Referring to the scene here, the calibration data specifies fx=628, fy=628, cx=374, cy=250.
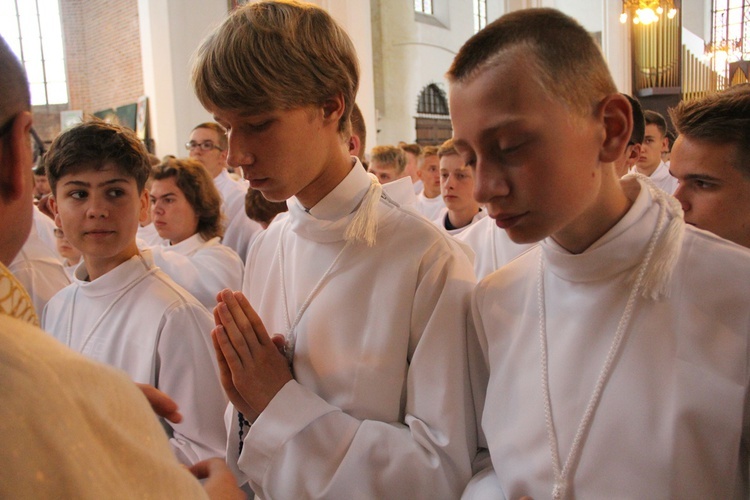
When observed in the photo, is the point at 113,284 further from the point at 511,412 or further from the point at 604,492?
the point at 604,492

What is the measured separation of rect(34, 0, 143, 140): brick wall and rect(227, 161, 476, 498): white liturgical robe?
1210 cm

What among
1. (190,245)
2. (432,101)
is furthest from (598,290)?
(432,101)

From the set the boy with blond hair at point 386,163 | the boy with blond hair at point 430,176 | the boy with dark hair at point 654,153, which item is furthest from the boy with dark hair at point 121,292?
the boy with blond hair at point 430,176

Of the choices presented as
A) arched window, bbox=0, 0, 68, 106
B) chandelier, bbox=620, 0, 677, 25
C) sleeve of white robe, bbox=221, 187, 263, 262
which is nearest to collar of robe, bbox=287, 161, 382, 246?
sleeve of white robe, bbox=221, 187, 263, 262

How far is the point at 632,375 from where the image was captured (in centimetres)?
128

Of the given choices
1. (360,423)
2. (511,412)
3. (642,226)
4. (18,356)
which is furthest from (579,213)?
(18,356)

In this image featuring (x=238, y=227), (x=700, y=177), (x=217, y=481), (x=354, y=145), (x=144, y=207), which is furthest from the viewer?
(x=238, y=227)

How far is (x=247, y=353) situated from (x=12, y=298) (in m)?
0.58

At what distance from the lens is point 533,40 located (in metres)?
1.28

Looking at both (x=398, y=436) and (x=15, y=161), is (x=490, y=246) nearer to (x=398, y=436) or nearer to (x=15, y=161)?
(x=398, y=436)

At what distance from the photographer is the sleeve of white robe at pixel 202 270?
3807 mm

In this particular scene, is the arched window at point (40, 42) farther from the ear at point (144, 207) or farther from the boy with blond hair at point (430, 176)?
the ear at point (144, 207)

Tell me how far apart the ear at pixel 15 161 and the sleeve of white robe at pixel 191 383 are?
137 cm

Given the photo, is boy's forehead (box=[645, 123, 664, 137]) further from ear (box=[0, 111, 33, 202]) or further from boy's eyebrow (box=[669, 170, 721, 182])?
ear (box=[0, 111, 33, 202])
